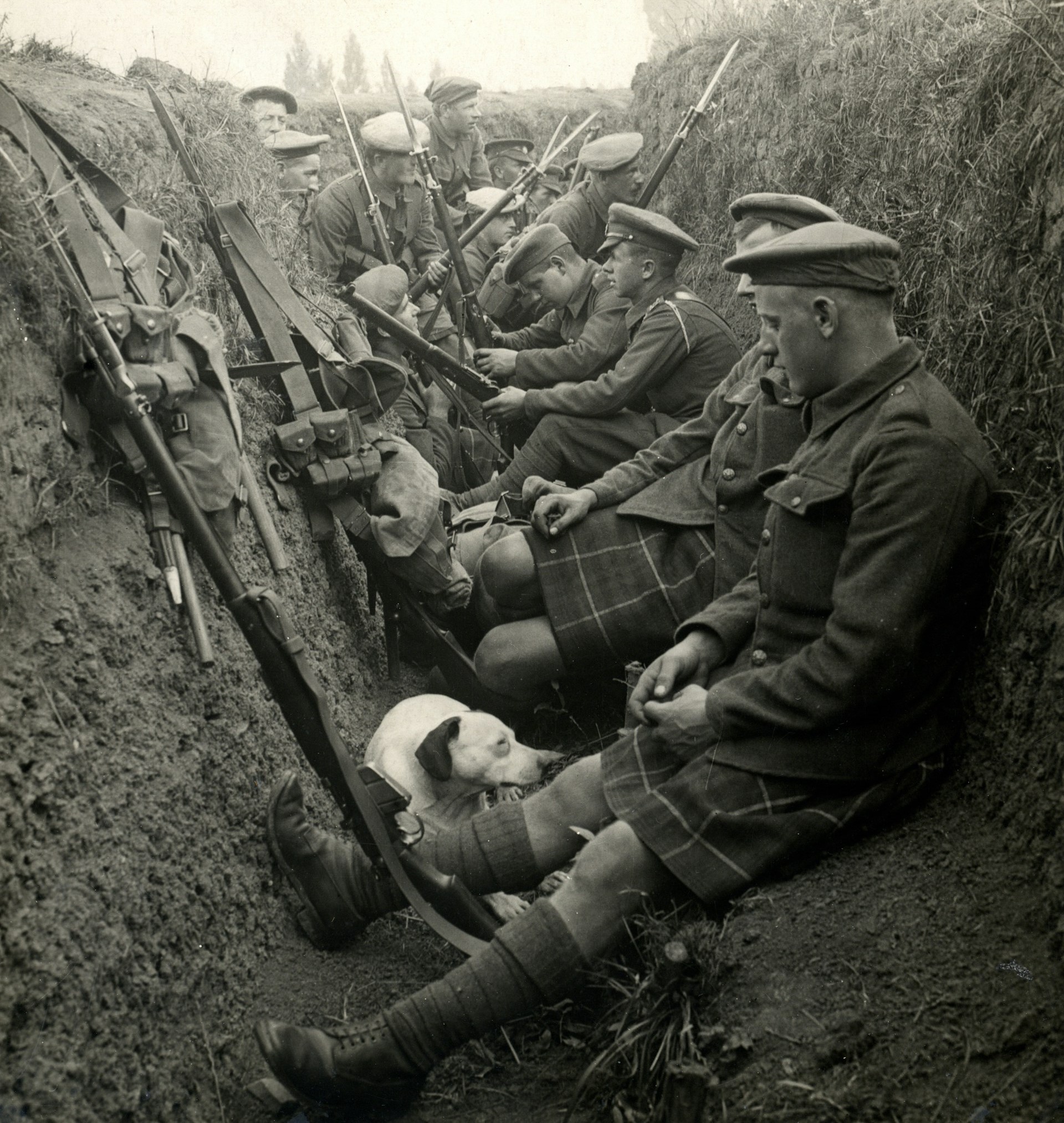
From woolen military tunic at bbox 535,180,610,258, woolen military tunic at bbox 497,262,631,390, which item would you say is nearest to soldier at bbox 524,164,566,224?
woolen military tunic at bbox 535,180,610,258

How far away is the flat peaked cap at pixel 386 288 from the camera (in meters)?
5.71

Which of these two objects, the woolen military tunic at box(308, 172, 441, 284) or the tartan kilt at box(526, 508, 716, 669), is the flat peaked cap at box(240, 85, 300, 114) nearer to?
the woolen military tunic at box(308, 172, 441, 284)

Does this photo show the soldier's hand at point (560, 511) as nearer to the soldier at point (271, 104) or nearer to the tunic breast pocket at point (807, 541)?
the tunic breast pocket at point (807, 541)

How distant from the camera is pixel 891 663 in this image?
2334mm

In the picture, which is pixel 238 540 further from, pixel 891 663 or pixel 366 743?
pixel 891 663

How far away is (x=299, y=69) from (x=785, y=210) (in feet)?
72.4

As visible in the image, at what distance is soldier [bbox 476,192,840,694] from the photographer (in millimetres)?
3441

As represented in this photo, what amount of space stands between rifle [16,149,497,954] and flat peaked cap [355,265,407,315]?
3.09 metres

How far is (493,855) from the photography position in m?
2.91

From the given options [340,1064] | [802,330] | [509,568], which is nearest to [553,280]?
[509,568]

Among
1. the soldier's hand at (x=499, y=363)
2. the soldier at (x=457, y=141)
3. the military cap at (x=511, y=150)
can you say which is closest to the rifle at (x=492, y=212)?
the soldier at (x=457, y=141)

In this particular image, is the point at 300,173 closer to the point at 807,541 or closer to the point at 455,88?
the point at 455,88

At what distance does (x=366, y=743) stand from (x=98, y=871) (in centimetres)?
181

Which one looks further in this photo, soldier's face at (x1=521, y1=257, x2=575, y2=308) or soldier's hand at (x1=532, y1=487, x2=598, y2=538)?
soldier's face at (x1=521, y1=257, x2=575, y2=308)
